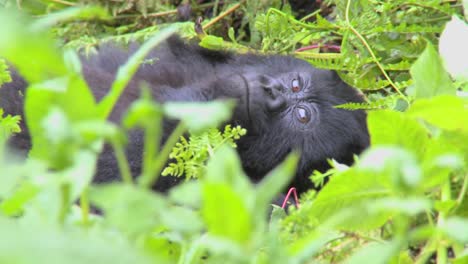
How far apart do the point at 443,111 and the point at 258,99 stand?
145 cm

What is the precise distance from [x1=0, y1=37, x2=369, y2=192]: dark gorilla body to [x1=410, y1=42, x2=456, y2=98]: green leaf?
3.78 ft

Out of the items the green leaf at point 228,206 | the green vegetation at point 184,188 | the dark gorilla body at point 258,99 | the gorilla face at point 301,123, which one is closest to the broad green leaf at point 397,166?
the green vegetation at point 184,188

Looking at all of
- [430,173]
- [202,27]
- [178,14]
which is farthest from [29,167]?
[178,14]

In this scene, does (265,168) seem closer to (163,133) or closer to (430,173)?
(163,133)

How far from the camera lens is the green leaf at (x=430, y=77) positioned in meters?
1.04

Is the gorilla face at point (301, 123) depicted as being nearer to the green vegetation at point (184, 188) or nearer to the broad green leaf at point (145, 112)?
the green vegetation at point (184, 188)

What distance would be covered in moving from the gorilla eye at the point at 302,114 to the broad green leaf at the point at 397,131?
1432mm

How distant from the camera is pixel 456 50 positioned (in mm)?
1260

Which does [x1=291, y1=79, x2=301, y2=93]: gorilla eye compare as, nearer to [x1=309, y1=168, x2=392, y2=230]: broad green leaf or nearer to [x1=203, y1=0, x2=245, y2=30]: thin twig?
[x1=203, y1=0, x2=245, y2=30]: thin twig

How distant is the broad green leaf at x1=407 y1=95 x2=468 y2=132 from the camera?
Answer: 83 centimetres

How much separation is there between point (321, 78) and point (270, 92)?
0.21 meters

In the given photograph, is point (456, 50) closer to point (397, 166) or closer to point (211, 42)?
point (397, 166)

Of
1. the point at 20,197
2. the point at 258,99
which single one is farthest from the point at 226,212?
the point at 258,99

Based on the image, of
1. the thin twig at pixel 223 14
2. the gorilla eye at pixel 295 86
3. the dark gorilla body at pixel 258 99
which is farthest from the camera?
the thin twig at pixel 223 14
